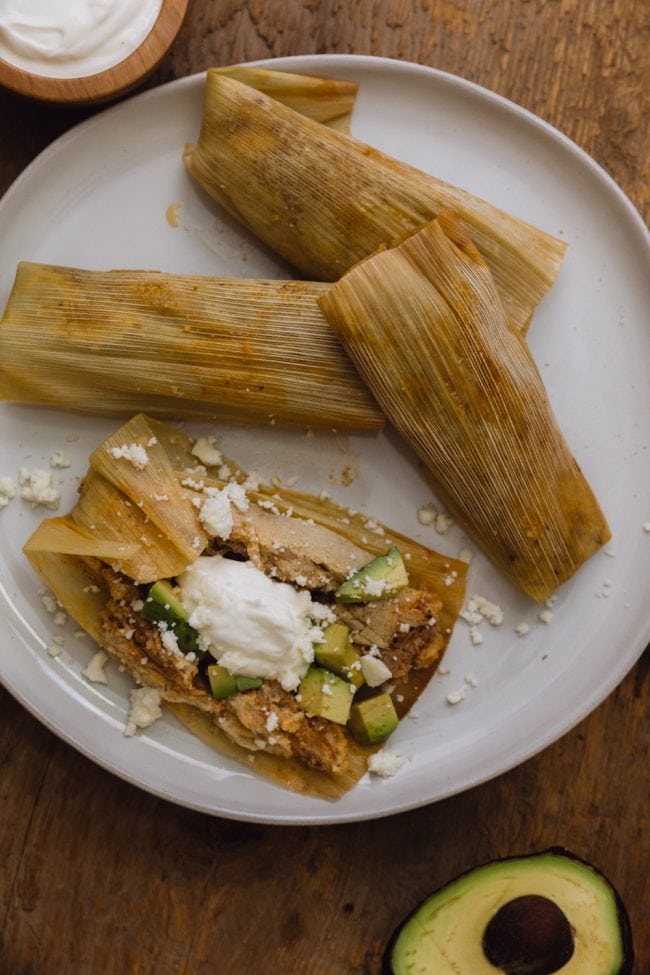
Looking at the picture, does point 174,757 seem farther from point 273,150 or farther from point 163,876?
point 273,150

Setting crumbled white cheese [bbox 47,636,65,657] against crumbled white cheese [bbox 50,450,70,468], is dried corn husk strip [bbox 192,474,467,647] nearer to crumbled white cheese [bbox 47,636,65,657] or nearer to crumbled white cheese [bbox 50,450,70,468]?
crumbled white cheese [bbox 50,450,70,468]

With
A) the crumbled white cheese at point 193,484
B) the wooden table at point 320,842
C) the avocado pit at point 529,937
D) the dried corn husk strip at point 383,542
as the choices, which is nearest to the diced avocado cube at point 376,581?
the dried corn husk strip at point 383,542

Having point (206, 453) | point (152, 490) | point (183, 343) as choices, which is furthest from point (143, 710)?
point (183, 343)

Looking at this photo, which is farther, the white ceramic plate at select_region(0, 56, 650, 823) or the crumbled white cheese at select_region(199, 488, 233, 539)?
the white ceramic plate at select_region(0, 56, 650, 823)

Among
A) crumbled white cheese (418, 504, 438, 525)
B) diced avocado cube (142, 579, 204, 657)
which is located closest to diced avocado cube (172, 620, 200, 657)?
diced avocado cube (142, 579, 204, 657)

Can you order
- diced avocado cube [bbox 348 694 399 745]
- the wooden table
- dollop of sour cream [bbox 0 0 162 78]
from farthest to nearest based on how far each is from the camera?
the wooden table < diced avocado cube [bbox 348 694 399 745] < dollop of sour cream [bbox 0 0 162 78]

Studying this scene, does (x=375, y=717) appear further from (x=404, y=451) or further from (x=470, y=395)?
(x=470, y=395)

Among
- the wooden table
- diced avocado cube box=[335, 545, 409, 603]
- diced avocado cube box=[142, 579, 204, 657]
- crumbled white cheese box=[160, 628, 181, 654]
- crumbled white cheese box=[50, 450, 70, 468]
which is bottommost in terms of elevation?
the wooden table
